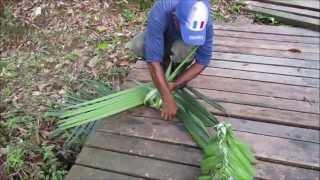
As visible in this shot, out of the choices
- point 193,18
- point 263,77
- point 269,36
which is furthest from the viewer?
point 269,36

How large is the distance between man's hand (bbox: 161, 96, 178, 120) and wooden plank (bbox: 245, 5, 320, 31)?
1965mm

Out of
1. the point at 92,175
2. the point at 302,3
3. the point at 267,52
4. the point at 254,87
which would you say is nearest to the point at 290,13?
the point at 302,3

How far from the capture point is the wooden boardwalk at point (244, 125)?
256 cm

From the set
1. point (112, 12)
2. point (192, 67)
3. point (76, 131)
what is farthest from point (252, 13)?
point (76, 131)

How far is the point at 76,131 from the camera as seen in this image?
297 centimetres

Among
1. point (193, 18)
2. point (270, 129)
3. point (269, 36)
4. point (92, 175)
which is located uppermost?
point (193, 18)

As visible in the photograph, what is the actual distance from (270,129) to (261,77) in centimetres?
65

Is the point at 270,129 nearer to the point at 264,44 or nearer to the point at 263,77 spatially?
the point at 263,77

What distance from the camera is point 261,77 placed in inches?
135

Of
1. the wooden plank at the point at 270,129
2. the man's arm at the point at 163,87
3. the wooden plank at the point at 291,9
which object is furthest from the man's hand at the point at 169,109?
the wooden plank at the point at 291,9

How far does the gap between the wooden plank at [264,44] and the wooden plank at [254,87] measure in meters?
0.61

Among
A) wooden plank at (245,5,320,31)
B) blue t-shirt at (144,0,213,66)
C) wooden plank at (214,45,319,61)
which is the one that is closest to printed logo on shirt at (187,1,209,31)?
blue t-shirt at (144,0,213,66)

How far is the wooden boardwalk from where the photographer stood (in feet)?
8.39

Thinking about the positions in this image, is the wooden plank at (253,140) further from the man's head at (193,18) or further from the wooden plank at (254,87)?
the man's head at (193,18)
